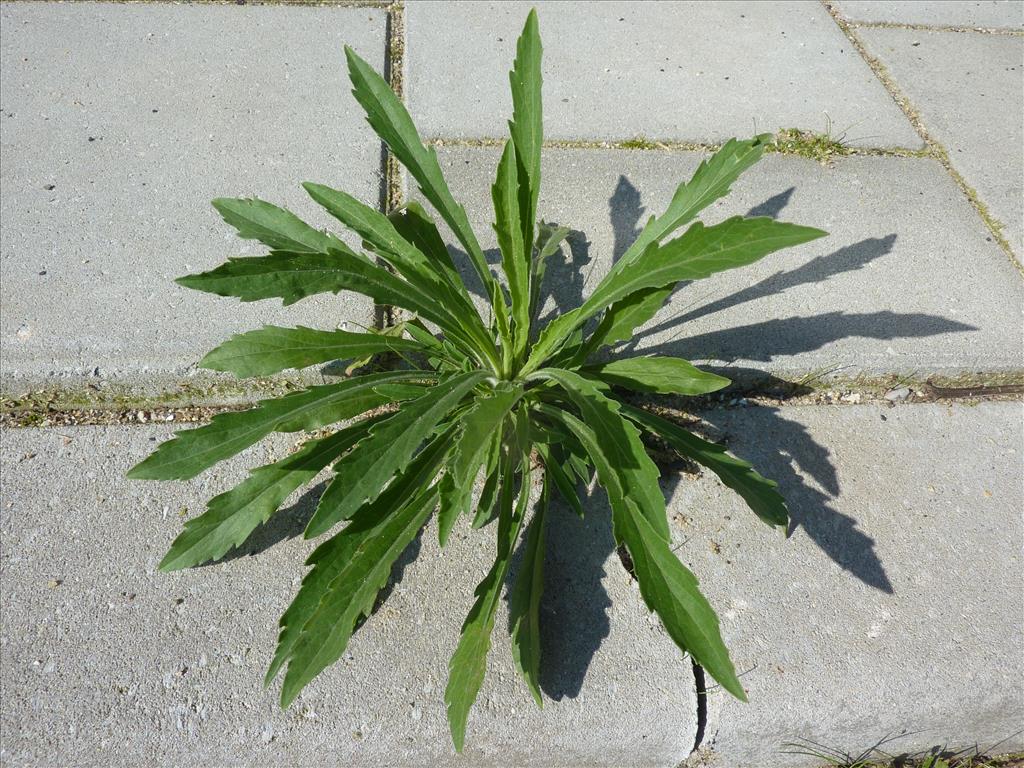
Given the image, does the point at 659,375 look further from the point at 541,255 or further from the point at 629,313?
the point at 541,255

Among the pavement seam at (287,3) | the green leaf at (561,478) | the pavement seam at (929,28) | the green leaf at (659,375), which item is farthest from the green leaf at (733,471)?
the pavement seam at (929,28)

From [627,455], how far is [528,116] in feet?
2.67

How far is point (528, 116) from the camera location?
168cm

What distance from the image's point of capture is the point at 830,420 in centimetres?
214

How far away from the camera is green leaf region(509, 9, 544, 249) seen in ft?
5.41

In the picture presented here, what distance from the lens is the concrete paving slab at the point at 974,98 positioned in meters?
2.76

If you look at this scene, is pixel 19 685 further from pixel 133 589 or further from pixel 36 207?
pixel 36 207

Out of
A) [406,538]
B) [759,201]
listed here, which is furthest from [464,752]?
[759,201]

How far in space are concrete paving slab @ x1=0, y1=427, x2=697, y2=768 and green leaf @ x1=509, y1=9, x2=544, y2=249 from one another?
792 millimetres

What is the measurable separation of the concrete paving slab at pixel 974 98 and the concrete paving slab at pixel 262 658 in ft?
6.65

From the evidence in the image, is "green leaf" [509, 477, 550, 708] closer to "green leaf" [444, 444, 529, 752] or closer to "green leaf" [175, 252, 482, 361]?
"green leaf" [444, 444, 529, 752]

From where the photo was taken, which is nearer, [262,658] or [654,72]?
[262,658]

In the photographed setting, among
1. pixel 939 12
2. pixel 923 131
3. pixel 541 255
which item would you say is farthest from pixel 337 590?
pixel 939 12

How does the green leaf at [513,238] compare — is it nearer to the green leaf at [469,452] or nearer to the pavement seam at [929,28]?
the green leaf at [469,452]
